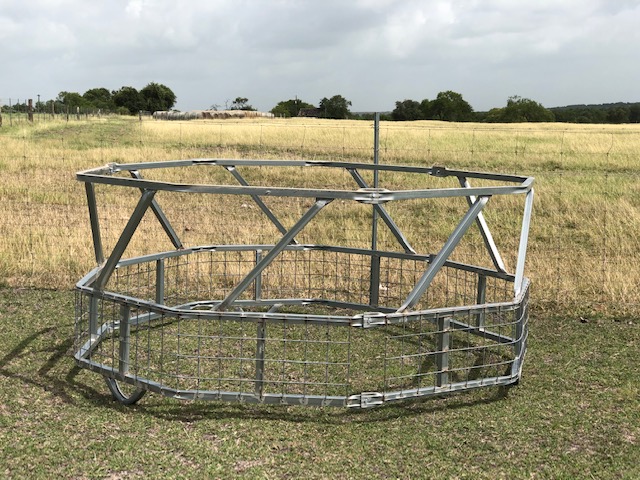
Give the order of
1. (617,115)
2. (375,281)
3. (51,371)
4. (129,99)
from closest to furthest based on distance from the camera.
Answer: (51,371) → (375,281) → (617,115) → (129,99)

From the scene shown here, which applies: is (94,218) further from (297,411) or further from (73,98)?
(73,98)

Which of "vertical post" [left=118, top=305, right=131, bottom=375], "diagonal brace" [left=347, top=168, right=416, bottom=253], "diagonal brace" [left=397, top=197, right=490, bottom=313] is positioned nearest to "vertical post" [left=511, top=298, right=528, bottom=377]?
"diagonal brace" [left=397, top=197, right=490, bottom=313]

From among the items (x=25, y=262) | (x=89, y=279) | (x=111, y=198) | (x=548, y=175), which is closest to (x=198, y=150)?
(x=111, y=198)

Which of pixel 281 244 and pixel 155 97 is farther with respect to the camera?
pixel 155 97

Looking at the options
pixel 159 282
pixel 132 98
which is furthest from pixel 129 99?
pixel 159 282

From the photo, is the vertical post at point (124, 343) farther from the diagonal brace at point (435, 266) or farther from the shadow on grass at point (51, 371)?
the diagonal brace at point (435, 266)

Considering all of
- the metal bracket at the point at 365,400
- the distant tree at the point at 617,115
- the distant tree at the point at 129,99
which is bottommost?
the distant tree at the point at 617,115

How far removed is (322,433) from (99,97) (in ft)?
376

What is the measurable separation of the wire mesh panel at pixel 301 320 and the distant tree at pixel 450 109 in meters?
72.6

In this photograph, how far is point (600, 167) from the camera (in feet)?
74.8

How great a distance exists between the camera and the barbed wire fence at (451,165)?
32.5 ft

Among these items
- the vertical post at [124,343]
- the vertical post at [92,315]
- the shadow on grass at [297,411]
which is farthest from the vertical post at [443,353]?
the vertical post at [92,315]

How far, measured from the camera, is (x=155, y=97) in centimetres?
11125

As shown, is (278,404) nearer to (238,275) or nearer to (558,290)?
(238,275)
